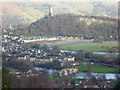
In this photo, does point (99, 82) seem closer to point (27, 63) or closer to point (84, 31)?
point (27, 63)

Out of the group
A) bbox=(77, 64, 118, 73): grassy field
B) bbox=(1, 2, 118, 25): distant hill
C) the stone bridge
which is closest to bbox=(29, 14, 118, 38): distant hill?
bbox=(1, 2, 118, 25): distant hill

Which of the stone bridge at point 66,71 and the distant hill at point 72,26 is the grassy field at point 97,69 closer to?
the stone bridge at point 66,71

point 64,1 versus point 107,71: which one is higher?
point 64,1

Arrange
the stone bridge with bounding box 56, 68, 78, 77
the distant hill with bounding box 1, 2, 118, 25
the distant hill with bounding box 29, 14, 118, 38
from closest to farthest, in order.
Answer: the stone bridge with bounding box 56, 68, 78, 77, the distant hill with bounding box 29, 14, 118, 38, the distant hill with bounding box 1, 2, 118, 25

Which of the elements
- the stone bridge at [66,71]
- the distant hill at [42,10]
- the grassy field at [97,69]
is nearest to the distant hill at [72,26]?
the distant hill at [42,10]

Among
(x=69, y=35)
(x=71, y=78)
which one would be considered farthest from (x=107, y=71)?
(x=69, y=35)

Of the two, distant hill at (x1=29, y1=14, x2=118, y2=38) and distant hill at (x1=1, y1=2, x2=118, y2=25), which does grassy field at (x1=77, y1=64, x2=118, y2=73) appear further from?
distant hill at (x1=1, y1=2, x2=118, y2=25)

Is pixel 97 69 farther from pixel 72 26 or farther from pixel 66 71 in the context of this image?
pixel 72 26
